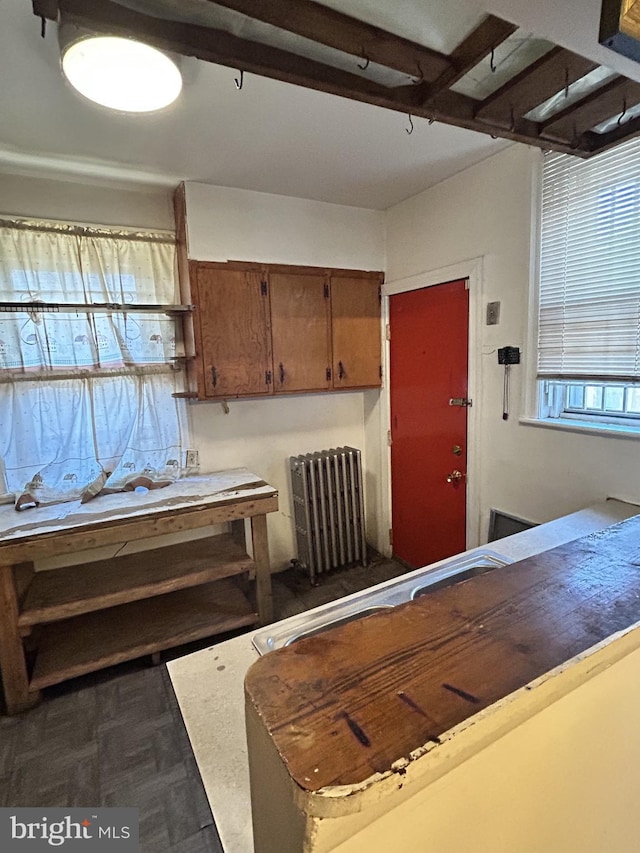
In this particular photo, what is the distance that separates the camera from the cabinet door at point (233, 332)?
2.61 metres

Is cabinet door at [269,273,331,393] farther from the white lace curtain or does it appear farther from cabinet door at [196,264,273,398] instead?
the white lace curtain

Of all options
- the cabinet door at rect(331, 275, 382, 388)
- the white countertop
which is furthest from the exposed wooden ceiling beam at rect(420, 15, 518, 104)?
the white countertop

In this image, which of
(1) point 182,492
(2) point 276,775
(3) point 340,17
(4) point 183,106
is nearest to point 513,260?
(3) point 340,17

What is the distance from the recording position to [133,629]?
7.82ft

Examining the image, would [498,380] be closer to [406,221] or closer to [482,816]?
[406,221]

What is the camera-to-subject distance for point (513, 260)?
89.7 inches

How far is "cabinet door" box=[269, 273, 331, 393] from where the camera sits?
2842mm

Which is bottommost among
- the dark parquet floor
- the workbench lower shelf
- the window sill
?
the dark parquet floor

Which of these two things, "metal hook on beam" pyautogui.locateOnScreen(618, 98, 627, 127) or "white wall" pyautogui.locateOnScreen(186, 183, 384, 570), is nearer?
"metal hook on beam" pyautogui.locateOnScreen(618, 98, 627, 127)

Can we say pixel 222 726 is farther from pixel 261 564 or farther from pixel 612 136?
pixel 612 136

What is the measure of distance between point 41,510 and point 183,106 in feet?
6.84

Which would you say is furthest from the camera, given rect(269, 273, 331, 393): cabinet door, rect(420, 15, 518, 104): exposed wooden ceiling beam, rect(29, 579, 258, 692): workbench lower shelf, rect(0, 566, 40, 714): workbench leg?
rect(269, 273, 331, 393): cabinet door

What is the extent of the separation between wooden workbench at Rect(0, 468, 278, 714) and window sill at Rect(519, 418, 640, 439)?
154cm

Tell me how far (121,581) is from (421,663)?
2262mm
